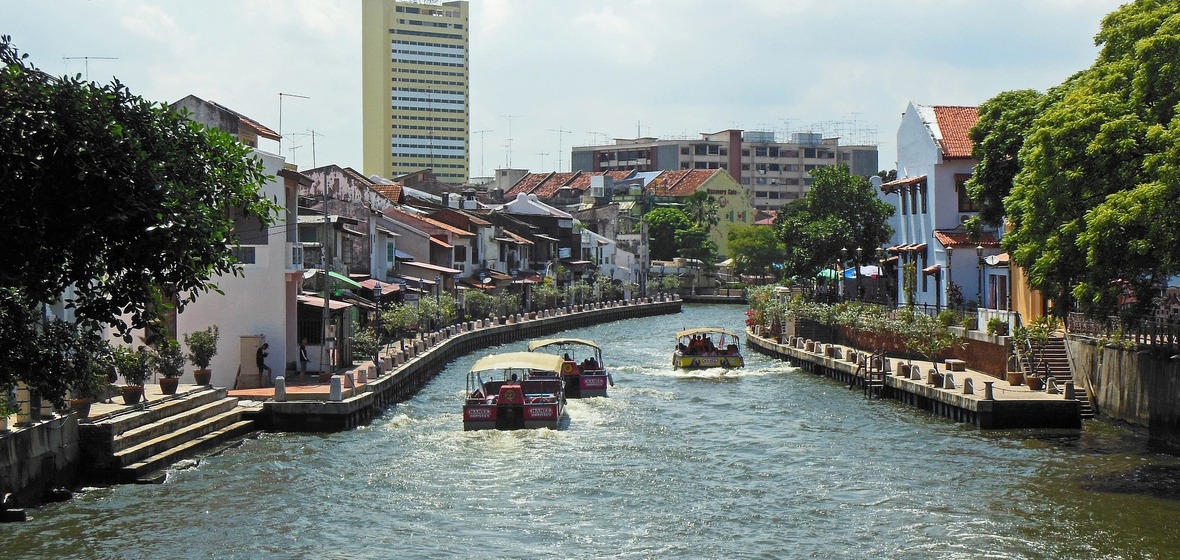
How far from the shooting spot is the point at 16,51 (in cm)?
1669

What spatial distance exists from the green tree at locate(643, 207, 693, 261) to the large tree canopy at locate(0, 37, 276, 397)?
123m

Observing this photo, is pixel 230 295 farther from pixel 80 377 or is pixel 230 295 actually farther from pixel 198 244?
pixel 198 244

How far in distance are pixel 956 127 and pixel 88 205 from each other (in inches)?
1871

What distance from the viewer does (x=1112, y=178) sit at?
28.5 metres

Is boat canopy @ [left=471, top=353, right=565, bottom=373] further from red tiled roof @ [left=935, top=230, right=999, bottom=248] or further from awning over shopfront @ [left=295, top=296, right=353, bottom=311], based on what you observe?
red tiled roof @ [left=935, top=230, right=999, bottom=248]

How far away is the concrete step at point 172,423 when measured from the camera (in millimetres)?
28569

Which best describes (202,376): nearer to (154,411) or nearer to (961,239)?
(154,411)

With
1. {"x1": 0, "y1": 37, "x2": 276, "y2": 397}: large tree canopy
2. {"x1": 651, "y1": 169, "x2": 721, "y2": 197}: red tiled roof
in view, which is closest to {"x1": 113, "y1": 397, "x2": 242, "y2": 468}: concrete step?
{"x1": 0, "y1": 37, "x2": 276, "y2": 397}: large tree canopy

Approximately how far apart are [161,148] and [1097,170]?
1985 centimetres

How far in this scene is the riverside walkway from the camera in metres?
35.3

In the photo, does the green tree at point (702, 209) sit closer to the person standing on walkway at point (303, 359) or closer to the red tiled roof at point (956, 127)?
the red tiled roof at point (956, 127)

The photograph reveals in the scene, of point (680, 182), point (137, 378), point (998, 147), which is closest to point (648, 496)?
point (137, 378)

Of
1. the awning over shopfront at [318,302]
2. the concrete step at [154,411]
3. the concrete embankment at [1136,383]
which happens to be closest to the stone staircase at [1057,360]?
the concrete embankment at [1136,383]

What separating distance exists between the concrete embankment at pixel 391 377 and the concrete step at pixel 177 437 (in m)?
1.27
